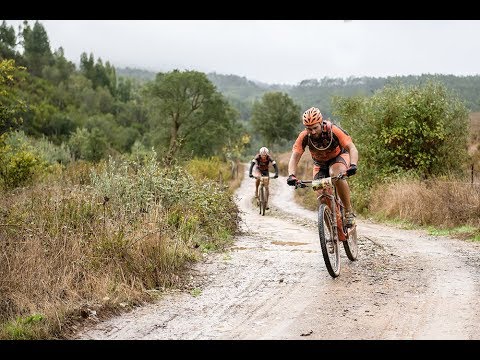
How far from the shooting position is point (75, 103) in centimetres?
11525

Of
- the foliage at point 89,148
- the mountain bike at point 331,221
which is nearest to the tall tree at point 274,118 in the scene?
the foliage at point 89,148

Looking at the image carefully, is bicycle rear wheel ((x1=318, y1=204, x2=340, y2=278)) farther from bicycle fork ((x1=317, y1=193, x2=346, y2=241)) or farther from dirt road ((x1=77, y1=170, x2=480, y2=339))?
dirt road ((x1=77, y1=170, x2=480, y2=339))

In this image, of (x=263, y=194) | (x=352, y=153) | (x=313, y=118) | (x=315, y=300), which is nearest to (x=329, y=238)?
(x=352, y=153)

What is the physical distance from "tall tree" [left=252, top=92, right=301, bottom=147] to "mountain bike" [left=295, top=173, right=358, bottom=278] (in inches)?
2879

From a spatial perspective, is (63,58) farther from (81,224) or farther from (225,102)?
(81,224)

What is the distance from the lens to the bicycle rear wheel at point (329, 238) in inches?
262

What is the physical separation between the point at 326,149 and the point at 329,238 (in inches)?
56.3

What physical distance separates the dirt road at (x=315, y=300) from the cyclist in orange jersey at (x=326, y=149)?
4.34ft

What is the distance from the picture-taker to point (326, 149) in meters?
7.54

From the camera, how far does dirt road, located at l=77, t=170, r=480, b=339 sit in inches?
189

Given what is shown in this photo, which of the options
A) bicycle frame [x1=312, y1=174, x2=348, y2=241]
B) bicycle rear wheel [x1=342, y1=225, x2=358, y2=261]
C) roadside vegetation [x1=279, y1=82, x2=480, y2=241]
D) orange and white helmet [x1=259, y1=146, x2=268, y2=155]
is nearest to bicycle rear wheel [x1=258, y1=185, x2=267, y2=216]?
orange and white helmet [x1=259, y1=146, x2=268, y2=155]

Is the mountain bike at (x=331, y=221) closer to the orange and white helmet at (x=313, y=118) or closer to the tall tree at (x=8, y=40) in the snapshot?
the orange and white helmet at (x=313, y=118)

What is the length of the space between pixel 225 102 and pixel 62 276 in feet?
192
